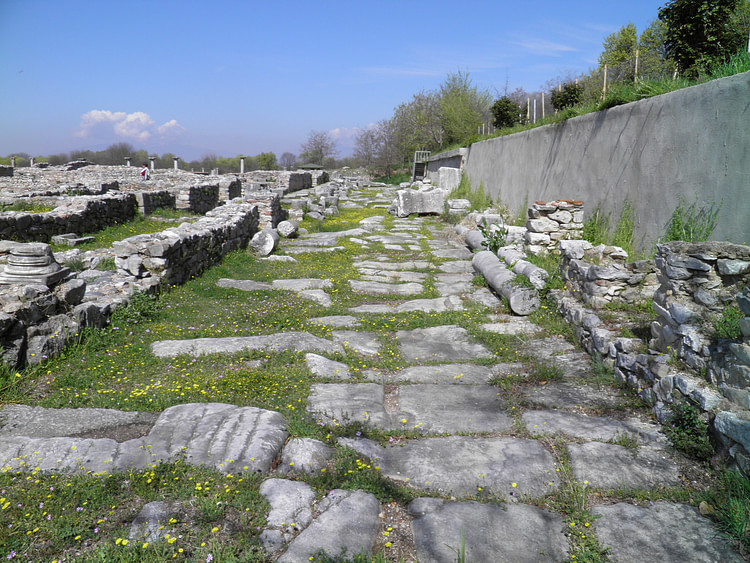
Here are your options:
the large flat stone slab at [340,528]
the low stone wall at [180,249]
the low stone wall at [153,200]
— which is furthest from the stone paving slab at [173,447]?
the low stone wall at [153,200]

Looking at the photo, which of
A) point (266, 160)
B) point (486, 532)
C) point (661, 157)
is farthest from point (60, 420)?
point (266, 160)

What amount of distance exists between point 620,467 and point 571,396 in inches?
41.3

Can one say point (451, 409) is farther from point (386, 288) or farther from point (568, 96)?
point (568, 96)

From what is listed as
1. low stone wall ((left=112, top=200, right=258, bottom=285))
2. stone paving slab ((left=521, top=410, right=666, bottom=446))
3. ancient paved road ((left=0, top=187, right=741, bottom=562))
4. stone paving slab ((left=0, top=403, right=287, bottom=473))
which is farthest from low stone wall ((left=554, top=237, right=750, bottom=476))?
low stone wall ((left=112, top=200, right=258, bottom=285))

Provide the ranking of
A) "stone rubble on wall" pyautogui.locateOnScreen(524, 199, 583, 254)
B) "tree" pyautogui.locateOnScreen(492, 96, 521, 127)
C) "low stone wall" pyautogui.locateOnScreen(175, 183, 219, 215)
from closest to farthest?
"stone rubble on wall" pyautogui.locateOnScreen(524, 199, 583, 254) < "low stone wall" pyautogui.locateOnScreen(175, 183, 219, 215) < "tree" pyautogui.locateOnScreen(492, 96, 521, 127)

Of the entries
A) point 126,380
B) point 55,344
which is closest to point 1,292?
point 55,344

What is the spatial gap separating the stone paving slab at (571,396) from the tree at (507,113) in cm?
1478

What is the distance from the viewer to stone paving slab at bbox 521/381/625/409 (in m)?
3.90

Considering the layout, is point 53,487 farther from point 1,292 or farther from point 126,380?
point 1,292

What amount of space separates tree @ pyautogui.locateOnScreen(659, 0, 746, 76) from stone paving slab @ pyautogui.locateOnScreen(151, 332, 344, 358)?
600 centimetres

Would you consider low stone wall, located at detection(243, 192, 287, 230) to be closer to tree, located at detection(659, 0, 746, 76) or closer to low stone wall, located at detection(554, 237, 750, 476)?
tree, located at detection(659, 0, 746, 76)

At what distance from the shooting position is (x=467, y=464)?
123 inches

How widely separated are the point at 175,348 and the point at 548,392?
350cm

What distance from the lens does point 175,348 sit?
191 inches
